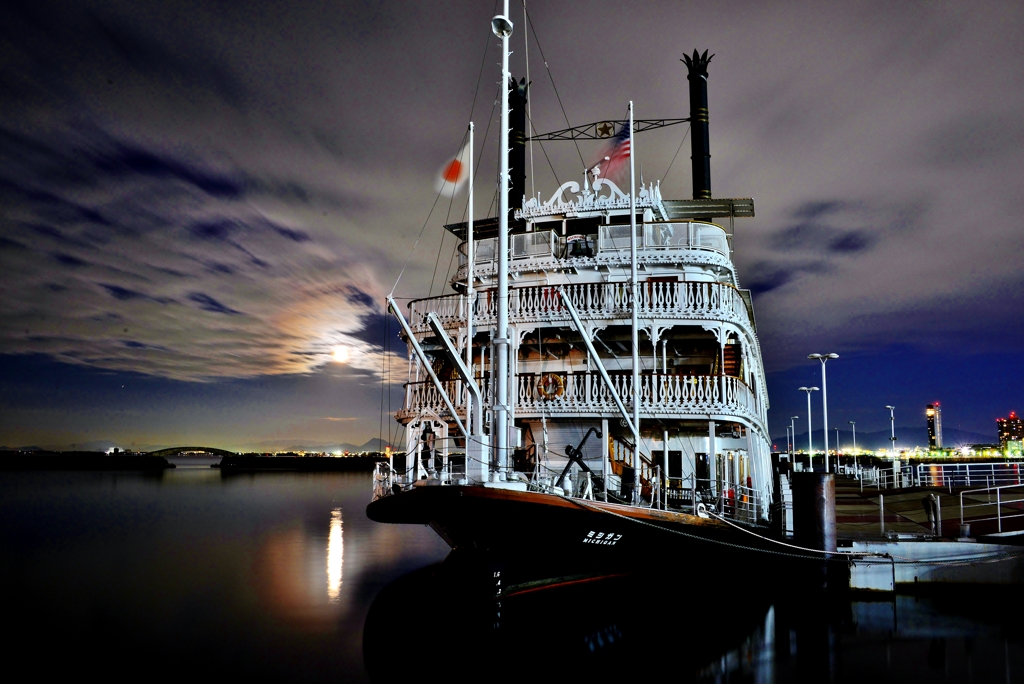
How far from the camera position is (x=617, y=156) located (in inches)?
853

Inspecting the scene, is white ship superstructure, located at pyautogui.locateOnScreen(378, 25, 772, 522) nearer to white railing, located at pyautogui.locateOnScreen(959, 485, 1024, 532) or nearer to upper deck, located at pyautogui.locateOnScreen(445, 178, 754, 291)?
upper deck, located at pyautogui.locateOnScreen(445, 178, 754, 291)

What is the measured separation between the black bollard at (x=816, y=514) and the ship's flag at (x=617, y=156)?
11090 millimetres

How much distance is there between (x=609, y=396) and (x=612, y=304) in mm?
2990

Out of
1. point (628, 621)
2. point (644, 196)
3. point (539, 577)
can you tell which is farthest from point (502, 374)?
point (644, 196)

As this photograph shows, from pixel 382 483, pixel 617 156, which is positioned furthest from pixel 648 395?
pixel 382 483

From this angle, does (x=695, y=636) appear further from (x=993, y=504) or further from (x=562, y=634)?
(x=993, y=504)

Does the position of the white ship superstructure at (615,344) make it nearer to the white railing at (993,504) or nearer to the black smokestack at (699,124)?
the white railing at (993,504)

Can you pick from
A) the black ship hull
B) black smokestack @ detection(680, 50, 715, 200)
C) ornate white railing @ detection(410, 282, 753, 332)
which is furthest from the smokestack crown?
the black ship hull

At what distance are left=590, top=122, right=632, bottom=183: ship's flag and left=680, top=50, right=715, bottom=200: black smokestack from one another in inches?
508

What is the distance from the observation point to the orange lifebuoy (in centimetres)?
2019

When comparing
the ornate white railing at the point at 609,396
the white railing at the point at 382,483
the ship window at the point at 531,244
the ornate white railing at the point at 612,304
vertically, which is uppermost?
the ship window at the point at 531,244

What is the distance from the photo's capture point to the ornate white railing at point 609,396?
1884 cm

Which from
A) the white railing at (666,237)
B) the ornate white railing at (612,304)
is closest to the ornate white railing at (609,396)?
the ornate white railing at (612,304)

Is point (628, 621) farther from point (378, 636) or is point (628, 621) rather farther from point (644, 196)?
point (644, 196)
